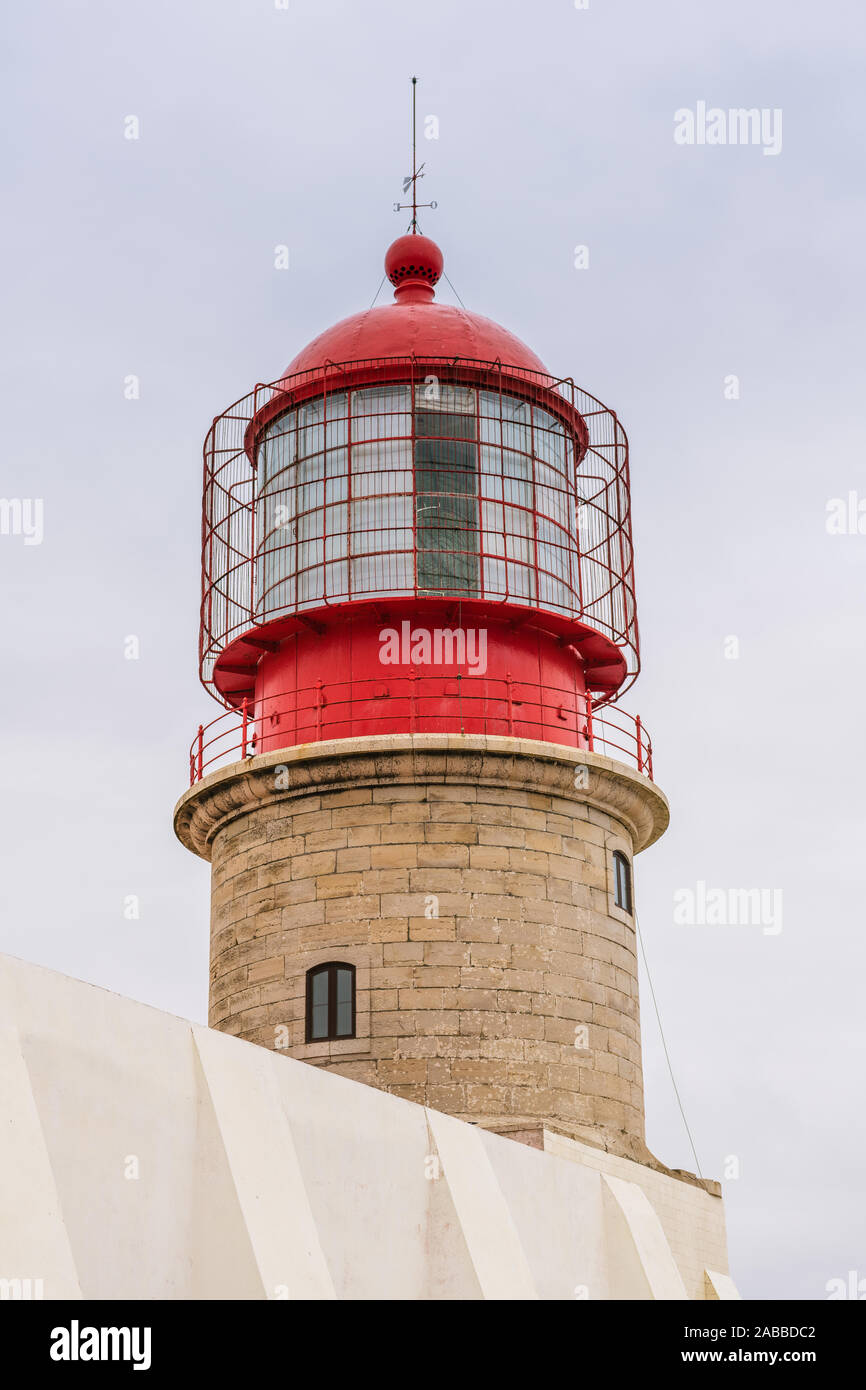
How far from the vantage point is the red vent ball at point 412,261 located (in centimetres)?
2566

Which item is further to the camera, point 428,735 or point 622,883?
point 622,883

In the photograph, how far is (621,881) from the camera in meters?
23.7

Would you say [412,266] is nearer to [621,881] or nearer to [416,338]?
[416,338]

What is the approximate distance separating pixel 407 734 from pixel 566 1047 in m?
4.08

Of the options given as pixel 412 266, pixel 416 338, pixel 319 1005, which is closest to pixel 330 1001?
pixel 319 1005

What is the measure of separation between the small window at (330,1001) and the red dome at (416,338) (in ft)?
25.3

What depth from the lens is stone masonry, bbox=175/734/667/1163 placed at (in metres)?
21.2

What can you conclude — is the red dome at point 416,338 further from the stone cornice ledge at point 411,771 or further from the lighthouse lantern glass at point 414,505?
the stone cornice ledge at point 411,771

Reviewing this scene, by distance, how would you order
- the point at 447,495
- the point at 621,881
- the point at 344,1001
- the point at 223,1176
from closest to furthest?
1. the point at 223,1176
2. the point at 344,1001
3. the point at 447,495
4. the point at 621,881

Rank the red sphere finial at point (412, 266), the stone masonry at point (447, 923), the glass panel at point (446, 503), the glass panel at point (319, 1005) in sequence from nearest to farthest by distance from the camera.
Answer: the stone masonry at point (447, 923), the glass panel at point (319, 1005), the glass panel at point (446, 503), the red sphere finial at point (412, 266)

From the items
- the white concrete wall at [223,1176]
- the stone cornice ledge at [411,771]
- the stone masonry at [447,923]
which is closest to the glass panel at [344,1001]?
the stone masonry at [447,923]

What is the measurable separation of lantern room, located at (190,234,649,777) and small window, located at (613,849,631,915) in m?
1.46

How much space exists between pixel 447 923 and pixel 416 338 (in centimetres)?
755
